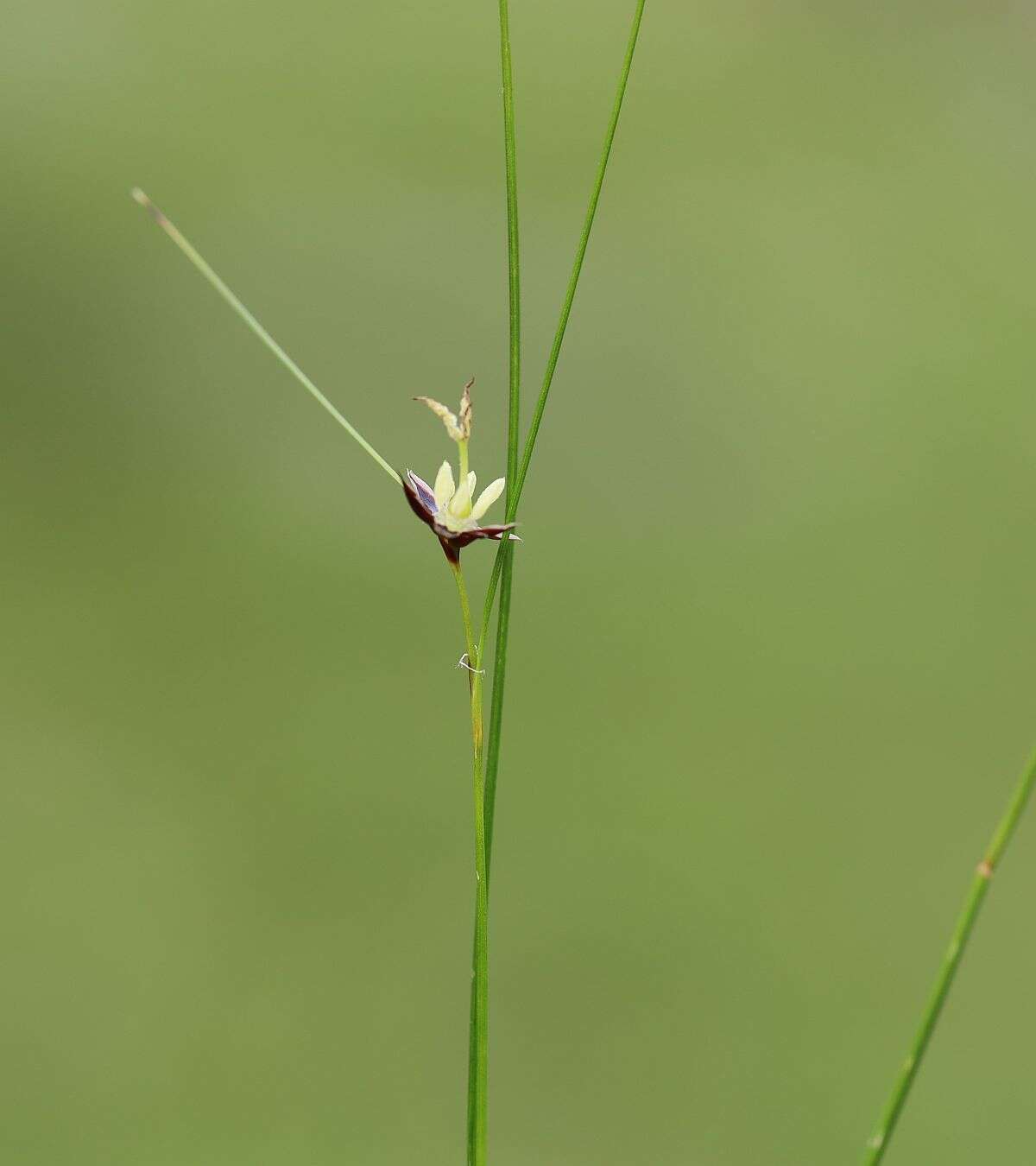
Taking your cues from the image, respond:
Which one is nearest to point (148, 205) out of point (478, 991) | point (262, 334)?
point (262, 334)

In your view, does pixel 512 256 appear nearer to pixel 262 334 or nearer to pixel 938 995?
pixel 262 334

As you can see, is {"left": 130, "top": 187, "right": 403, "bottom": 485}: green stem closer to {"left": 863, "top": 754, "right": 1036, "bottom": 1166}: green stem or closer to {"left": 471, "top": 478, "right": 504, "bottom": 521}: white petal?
{"left": 471, "top": 478, "right": 504, "bottom": 521}: white petal

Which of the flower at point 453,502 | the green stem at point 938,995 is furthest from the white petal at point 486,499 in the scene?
the green stem at point 938,995

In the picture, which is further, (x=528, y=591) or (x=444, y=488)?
(x=528, y=591)

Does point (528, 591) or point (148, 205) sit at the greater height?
point (148, 205)

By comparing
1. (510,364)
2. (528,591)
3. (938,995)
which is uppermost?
(510,364)

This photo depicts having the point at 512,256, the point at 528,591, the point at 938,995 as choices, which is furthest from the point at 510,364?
the point at 528,591

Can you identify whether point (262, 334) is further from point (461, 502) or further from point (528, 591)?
point (528, 591)

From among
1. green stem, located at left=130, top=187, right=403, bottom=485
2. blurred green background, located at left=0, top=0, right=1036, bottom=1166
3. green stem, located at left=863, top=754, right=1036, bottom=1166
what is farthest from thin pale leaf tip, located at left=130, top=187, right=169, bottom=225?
blurred green background, located at left=0, top=0, right=1036, bottom=1166

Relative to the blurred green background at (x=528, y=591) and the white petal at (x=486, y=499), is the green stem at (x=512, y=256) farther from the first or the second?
the blurred green background at (x=528, y=591)
